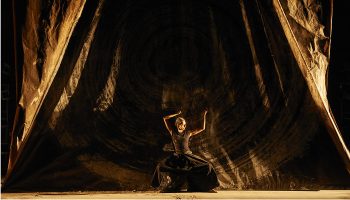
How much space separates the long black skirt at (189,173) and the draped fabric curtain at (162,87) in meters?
0.44

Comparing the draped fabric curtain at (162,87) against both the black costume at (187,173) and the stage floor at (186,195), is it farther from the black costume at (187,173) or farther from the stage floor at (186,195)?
the black costume at (187,173)

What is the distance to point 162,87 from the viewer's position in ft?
15.5

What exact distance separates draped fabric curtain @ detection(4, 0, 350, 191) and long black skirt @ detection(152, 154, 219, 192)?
0.44m

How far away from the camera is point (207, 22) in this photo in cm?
468

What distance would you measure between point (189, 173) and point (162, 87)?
2.98 ft

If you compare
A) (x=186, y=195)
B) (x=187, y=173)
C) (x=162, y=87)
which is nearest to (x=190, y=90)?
(x=162, y=87)

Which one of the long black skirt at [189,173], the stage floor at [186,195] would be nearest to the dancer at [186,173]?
the long black skirt at [189,173]

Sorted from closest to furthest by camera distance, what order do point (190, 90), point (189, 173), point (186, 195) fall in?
point (186, 195), point (189, 173), point (190, 90)

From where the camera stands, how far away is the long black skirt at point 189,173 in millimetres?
4156

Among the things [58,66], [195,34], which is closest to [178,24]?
[195,34]

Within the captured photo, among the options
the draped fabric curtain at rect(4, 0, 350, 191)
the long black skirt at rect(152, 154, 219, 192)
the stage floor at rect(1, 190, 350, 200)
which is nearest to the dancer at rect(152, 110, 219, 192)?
the long black skirt at rect(152, 154, 219, 192)

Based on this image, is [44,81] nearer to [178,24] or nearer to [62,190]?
[62,190]

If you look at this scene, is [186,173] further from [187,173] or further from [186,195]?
[186,195]

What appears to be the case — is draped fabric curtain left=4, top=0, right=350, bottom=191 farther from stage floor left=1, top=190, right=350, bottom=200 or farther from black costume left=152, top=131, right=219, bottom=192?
black costume left=152, top=131, right=219, bottom=192
